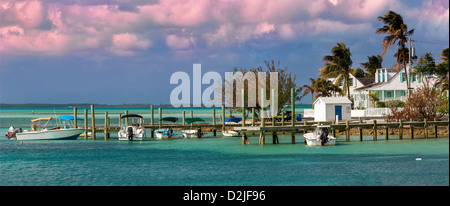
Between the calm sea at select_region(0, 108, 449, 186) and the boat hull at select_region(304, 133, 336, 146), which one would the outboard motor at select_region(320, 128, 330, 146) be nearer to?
the boat hull at select_region(304, 133, 336, 146)

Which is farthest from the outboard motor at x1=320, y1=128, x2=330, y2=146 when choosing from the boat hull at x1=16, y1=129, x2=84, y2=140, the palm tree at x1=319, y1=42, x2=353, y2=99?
the palm tree at x1=319, y1=42, x2=353, y2=99

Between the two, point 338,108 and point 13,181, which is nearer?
point 13,181

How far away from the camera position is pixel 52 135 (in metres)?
57.1

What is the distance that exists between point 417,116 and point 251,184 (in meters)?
32.2

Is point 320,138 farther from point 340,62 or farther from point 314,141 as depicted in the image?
Result: point 340,62

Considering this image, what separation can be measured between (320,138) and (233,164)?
38.4 ft

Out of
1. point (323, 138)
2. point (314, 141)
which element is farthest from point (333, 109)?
point (314, 141)

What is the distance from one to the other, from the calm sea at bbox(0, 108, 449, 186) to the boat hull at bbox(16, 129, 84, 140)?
8.13 m

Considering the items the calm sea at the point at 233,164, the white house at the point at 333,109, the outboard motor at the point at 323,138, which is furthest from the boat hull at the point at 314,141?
the white house at the point at 333,109

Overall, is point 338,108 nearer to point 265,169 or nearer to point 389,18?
point 389,18

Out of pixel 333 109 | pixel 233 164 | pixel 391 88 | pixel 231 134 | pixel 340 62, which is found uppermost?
pixel 340 62

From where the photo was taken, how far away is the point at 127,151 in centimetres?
4453

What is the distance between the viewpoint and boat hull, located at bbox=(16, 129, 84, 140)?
5697cm
